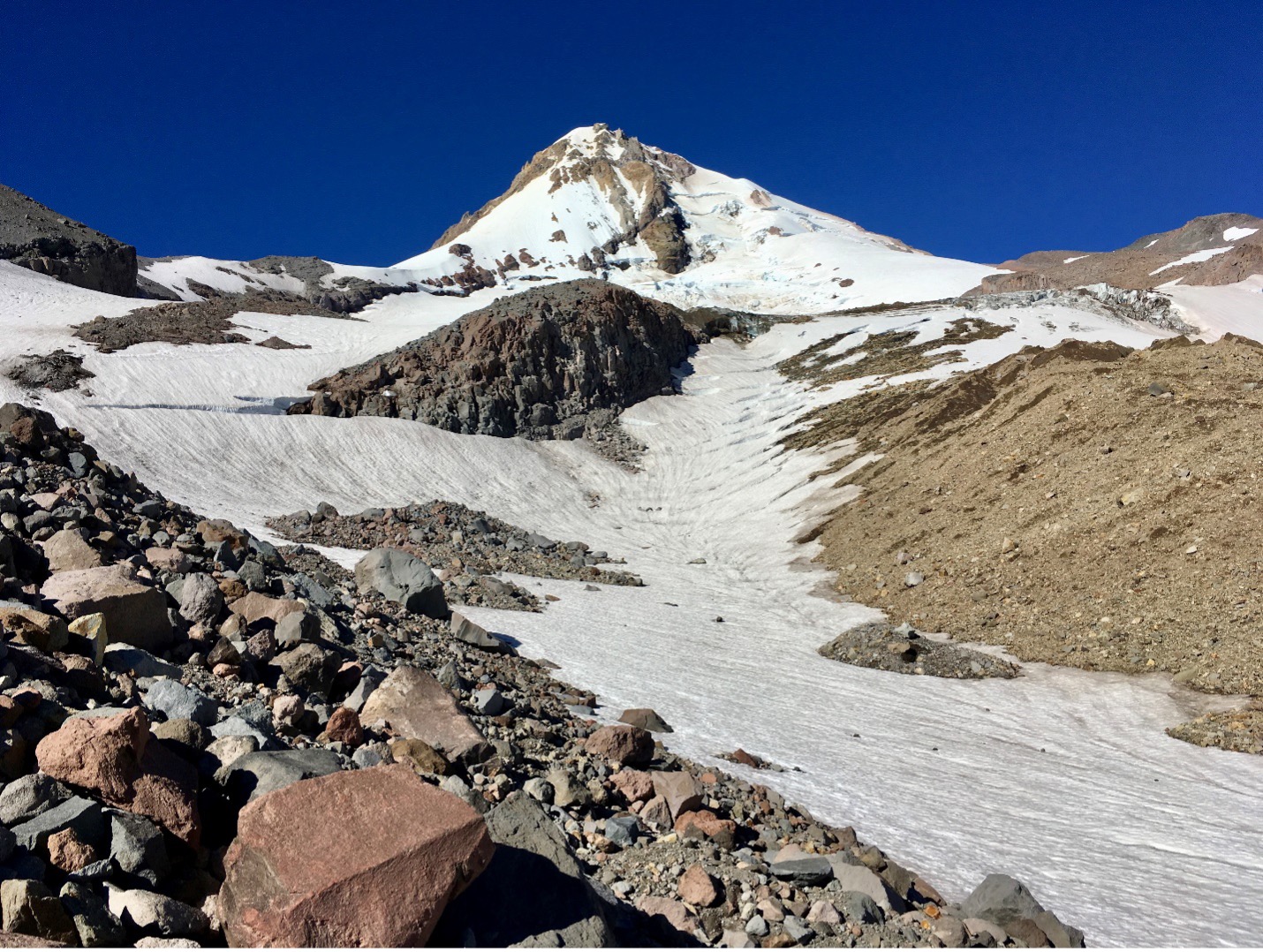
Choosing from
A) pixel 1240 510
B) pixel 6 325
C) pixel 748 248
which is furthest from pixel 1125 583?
pixel 748 248

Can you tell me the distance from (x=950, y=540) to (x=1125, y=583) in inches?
217

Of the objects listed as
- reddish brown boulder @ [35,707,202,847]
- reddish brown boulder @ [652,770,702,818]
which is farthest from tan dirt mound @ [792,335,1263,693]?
reddish brown boulder @ [35,707,202,847]

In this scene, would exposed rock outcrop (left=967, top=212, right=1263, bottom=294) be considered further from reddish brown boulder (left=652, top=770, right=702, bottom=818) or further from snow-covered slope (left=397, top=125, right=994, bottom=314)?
reddish brown boulder (left=652, top=770, right=702, bottom=818)

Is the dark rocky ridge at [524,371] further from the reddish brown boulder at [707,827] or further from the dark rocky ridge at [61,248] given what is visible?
the reddish brown boulder at [707,827]

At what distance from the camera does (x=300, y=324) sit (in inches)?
2052

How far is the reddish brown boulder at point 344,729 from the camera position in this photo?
234 inches

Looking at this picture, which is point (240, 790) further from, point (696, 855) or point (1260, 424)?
point (1260, 424)

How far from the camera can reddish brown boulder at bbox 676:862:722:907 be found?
5.00 meters

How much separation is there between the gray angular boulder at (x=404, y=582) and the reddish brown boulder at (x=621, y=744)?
6.13 m

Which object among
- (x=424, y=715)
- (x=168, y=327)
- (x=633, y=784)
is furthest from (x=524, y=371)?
(x=633, y=784)

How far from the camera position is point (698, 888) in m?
5.07

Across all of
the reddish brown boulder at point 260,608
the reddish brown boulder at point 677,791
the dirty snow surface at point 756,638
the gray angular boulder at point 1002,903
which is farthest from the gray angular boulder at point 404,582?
the gray angular boulder at point 1002,903

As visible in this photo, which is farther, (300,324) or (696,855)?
(300,324)

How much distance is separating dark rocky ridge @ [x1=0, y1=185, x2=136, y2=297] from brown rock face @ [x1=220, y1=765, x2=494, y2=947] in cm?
7237
